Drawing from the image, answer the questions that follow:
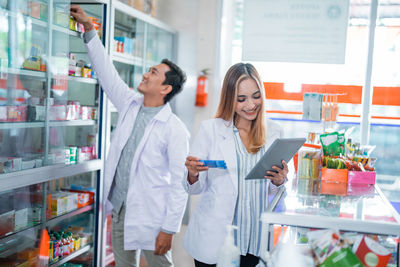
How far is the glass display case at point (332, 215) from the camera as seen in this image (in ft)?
4.64

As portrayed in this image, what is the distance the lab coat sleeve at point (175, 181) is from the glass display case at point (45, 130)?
0.78m

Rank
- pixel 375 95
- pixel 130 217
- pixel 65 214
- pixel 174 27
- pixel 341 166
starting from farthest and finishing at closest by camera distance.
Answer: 1. pixel 174 27
2. pixel 375 95
3. pixel 65 214
4. pixel 130 217
5. pixel 341 166

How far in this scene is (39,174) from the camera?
2.69 m

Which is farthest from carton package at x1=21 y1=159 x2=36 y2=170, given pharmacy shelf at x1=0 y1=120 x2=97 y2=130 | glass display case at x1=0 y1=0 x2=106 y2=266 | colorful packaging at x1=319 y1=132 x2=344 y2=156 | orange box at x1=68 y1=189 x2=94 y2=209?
colorful packaging at x1=319 y1=132 x2=344 y2=156

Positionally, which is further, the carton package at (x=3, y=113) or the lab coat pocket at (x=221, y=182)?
the carton package at (x=3, y=113)

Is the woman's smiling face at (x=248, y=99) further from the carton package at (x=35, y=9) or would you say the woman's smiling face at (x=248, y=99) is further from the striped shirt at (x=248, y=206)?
the carton package at (x=35, y=9)

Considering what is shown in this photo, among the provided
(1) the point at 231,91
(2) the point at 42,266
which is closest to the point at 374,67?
(1) the point at 231,91

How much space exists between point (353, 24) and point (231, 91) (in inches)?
134

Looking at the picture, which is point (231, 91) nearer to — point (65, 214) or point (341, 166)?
point (341, 166)

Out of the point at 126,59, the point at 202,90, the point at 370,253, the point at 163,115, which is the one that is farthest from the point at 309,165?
the point at 202,90

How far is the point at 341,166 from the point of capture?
2.47m

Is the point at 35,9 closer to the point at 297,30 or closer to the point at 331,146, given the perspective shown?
the point at 331,146

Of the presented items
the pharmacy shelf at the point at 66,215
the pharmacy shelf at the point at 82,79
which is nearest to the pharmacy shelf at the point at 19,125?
the pharmacy shelf at the point at 82,79

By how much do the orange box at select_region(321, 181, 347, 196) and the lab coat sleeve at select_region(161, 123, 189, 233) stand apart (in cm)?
91
